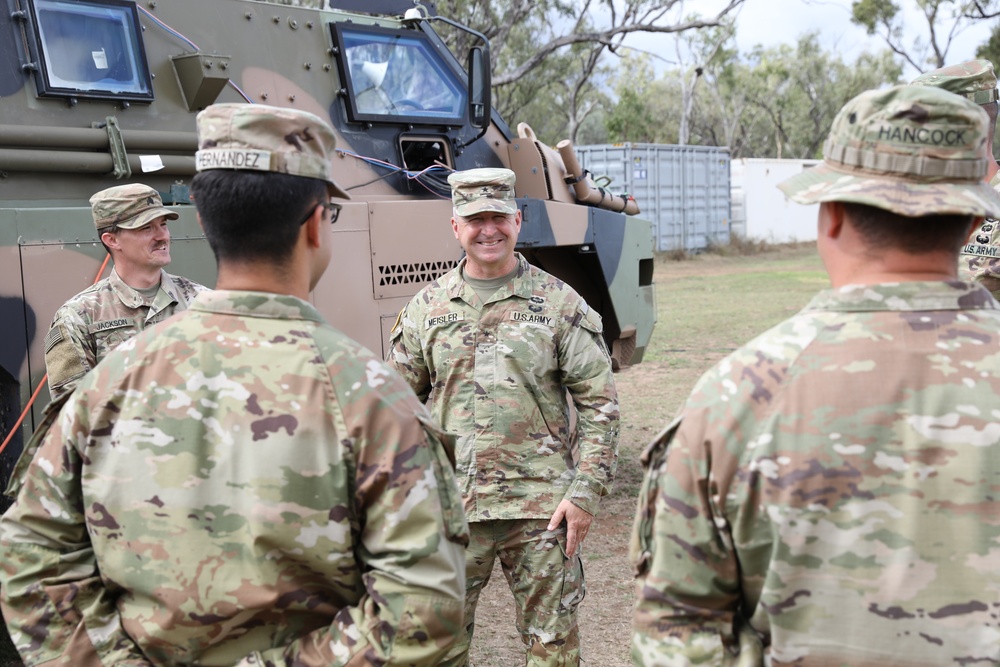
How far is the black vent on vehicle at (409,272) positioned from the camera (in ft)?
14.3

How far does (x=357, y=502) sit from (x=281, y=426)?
6.6 inches

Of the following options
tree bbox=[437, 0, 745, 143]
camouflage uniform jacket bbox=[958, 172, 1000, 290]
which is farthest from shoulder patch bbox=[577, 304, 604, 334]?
tree bbox=[437, 0, 745, 143]

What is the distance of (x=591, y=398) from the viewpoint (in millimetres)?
3207

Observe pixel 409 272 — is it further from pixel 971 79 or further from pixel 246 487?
pixel 246 487

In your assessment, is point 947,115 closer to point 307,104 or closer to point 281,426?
point 281,426

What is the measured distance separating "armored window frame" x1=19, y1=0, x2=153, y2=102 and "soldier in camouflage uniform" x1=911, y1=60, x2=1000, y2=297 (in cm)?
304

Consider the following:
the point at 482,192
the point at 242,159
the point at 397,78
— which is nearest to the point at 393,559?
the point at 242,159

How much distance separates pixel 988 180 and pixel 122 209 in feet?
9.80

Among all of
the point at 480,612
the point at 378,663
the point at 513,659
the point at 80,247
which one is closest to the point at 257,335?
the point at 378,663

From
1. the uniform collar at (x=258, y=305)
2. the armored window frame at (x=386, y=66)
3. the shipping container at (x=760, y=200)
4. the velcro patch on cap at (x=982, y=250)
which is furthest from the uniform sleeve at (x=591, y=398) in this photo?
the shipping container at (x=760, y=200)

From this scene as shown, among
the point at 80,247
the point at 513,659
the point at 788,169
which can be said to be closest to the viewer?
the point at 80,247

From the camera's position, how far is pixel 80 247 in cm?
358

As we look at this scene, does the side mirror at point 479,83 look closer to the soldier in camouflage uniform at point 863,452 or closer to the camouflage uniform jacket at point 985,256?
the camouflage uniform jacket at point 985,256

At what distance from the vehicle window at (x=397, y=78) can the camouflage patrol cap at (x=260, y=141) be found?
3.29 m
